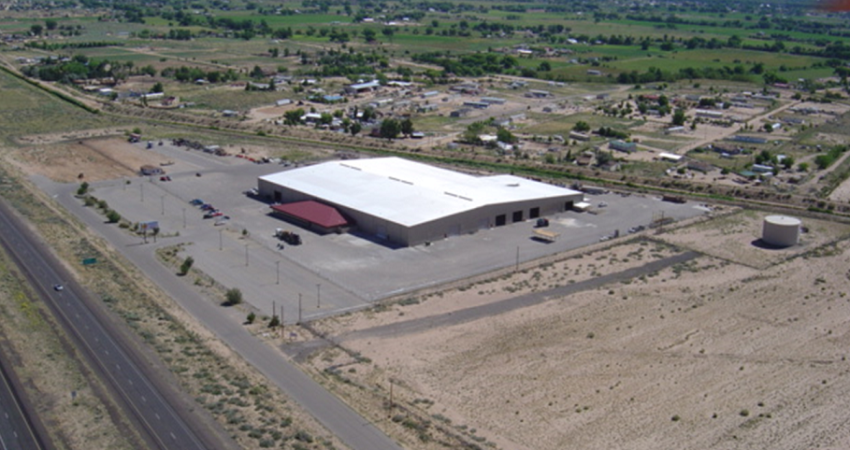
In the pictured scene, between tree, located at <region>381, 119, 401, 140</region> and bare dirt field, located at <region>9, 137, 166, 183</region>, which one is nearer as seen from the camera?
bare dirt field, located at <region>9, 137, 166, 183</region>

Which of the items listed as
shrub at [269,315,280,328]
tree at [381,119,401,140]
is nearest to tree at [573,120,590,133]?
tree at [381,119,401,140]

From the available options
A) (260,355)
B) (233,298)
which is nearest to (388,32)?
(233,298)

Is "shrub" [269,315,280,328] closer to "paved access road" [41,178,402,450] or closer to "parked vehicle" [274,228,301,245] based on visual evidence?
"paved access road" [41,178,402,450]

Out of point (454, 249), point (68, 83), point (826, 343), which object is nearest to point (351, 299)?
point (454, 249)

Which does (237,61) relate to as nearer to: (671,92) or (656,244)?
(671,92)

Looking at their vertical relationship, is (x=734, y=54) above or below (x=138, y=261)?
above

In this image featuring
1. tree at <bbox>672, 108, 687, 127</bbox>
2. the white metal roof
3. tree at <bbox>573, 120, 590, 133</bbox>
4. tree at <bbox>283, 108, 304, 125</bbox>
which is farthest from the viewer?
tree at <bbox>672, 108, 687, 127</bbox>

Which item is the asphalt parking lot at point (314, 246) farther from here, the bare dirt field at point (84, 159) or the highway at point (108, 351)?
the highway at point (108, 351)
